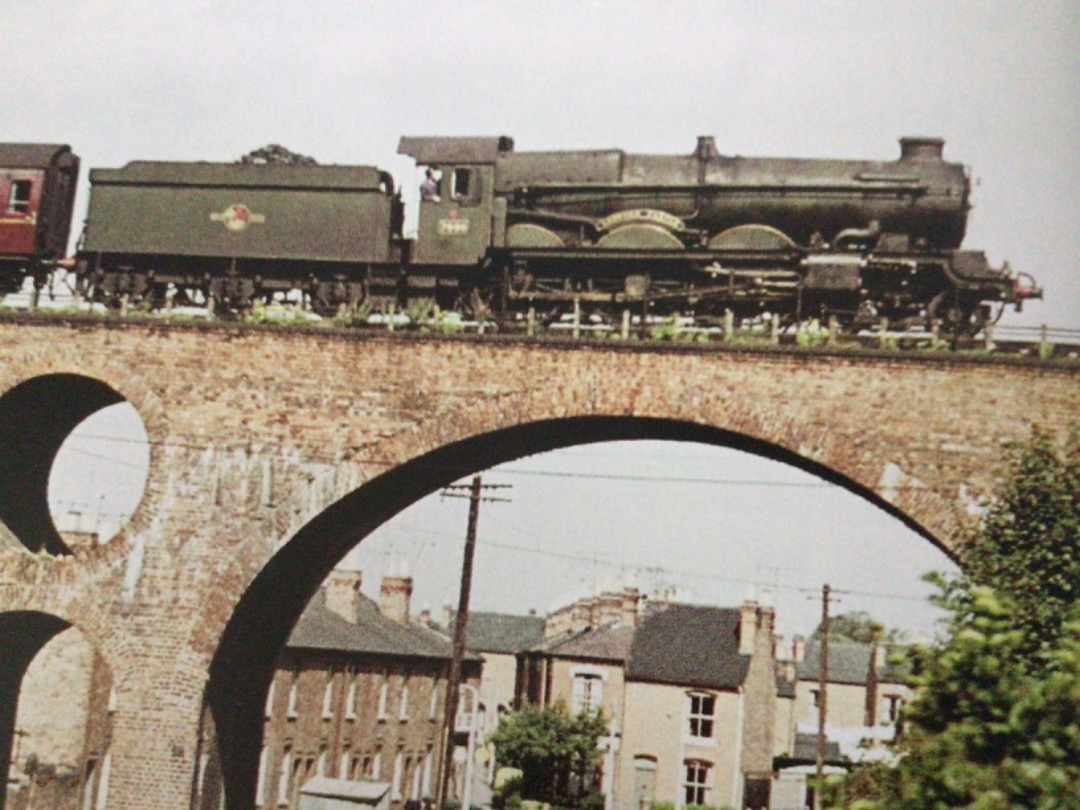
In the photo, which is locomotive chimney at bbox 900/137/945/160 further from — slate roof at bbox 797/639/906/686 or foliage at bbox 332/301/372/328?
slate roof at bbox 797/639/906/686

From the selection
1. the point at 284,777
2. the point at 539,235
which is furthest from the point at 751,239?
the point at 284,777

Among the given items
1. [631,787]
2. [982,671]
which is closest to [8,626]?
[982,671]

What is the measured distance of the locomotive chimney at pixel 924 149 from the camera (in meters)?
21.7

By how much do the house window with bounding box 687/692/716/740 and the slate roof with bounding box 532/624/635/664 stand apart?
2828 millimetres

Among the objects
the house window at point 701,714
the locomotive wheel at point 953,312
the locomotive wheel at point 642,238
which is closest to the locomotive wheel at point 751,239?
the locomotive wheel at point 642,238

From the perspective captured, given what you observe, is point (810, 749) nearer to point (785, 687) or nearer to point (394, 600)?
point (785, 687)

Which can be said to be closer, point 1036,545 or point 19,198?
point 1036,545

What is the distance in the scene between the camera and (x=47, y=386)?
20562 mm

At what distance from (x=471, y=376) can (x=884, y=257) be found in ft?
22.5

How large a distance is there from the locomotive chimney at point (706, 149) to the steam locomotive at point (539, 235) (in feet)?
0.13

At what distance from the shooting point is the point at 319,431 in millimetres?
19391

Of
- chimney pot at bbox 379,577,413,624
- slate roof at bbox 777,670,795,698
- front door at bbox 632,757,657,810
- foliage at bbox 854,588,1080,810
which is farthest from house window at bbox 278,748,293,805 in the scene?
foliage at bbox 854,588,1080,810

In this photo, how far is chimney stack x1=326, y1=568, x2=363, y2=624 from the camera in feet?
127

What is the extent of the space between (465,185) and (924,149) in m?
7.89
